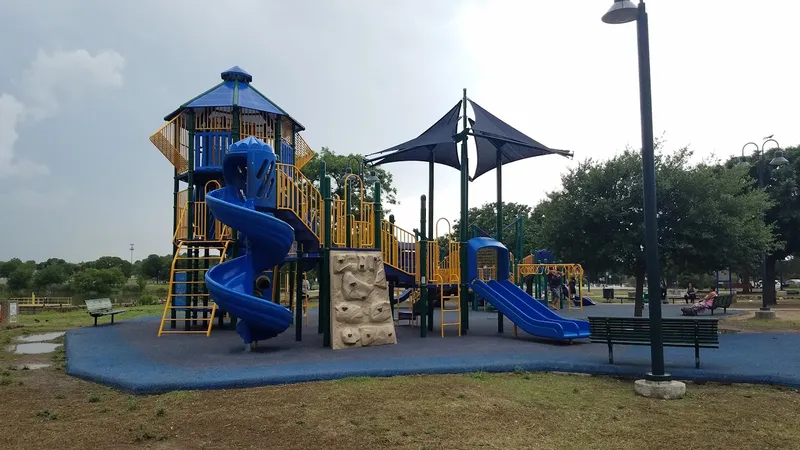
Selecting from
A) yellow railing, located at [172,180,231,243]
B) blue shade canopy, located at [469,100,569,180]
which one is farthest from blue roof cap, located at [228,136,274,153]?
blue shade canopy, located at [469,100,569,180]

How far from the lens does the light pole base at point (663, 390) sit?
25.5ft

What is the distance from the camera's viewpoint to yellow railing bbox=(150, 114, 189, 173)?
1889 centimetres

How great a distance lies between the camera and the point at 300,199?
14352 mm

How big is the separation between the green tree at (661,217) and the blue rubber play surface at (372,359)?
9.60 feet

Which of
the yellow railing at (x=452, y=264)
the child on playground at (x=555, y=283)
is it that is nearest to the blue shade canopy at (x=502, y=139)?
the yellow railing at (x=452, y=264)

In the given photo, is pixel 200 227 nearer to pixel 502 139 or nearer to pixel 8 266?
pixel 502 139

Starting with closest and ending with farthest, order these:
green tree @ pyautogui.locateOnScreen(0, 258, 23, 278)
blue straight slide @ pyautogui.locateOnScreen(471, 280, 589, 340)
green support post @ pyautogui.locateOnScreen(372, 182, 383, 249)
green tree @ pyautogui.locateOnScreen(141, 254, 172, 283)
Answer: blue straight slide @ pyautogui.locateOnScreen(471, 280, 589, 340), green support post @ pyautogui.locateOnScreen(372, 182, 383, 249), green tree @ pyautogui.locateOnScreen(0, 258, 23, 278), green tree @ pyautogui.locateOnScreen(141, 254, 172, 283)

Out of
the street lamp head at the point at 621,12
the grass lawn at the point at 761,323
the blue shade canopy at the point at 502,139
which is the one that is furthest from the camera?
the grass lawn at the point at 761,323

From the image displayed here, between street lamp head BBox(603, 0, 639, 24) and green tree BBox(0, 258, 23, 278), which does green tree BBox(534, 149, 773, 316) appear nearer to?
street lamp head BBox(603, 0, 639, 24)

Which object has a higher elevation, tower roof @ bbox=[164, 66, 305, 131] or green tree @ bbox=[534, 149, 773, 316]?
tower roof @ bbox=[164, 66, 305, 131]

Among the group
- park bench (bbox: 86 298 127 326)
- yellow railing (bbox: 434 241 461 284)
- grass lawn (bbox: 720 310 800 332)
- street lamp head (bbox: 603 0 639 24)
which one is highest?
street lamp head (bbox: 603 0 639 24)

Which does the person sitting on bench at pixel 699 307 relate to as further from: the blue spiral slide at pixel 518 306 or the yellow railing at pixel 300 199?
the yellow railing at pixel 300 199

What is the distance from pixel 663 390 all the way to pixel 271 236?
8304 millimetres

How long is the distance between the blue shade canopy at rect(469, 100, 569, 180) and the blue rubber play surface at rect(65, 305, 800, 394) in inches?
220
